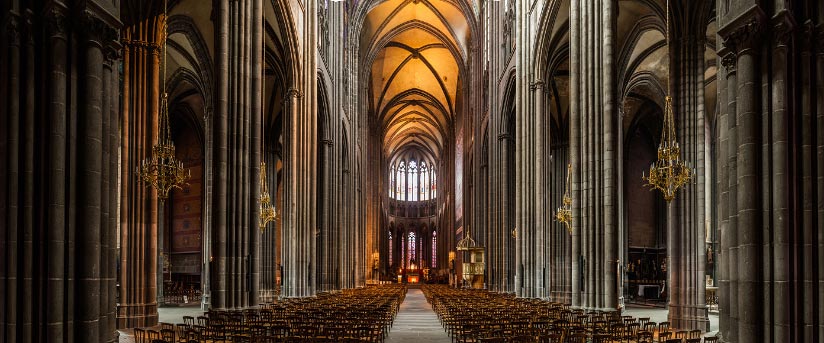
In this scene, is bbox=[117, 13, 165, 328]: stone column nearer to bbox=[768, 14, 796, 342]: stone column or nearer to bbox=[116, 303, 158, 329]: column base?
bbox=[116, 303, 158, 329]: column base

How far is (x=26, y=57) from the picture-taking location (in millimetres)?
10289

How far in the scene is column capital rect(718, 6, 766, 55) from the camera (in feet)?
37.2

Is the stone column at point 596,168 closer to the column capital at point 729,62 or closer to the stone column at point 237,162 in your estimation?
the column capital at point 729,62

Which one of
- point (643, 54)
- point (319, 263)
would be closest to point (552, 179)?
point (643, 54)

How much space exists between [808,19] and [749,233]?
346 centimetres

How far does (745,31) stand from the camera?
11539 mm

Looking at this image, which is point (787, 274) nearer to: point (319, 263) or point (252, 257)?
point (252, 257)

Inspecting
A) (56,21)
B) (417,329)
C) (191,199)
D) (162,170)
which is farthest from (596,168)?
(191,199)

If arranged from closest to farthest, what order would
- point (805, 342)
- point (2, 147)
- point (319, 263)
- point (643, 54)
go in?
point (2, 147) < point (805, 342) < point (643, 54) < point (319, 263)

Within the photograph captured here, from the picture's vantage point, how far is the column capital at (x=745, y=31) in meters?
11.3

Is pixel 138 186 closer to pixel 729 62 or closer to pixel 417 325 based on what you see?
pixel 417 325

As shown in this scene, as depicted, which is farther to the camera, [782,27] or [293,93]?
[293,93]

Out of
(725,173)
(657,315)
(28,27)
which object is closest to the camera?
(28,27)

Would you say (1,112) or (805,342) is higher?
(1,112)
